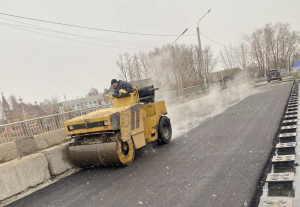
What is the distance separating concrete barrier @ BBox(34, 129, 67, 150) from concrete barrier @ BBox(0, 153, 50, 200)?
0.67m

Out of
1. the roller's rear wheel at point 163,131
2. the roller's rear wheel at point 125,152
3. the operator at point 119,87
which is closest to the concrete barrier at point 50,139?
the operator at point 119,87

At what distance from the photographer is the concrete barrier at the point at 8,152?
5.48 meters

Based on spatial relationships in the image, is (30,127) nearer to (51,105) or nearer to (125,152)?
(125,152)

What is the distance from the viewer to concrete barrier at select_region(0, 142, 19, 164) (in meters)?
5.48

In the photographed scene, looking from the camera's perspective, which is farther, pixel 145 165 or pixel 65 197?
pixel 145 165

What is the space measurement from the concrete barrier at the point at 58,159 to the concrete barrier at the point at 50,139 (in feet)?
1.54

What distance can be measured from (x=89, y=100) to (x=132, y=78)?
1894 inches

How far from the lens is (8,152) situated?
5.60 metres

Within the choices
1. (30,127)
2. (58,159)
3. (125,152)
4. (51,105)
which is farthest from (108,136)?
(51,105)

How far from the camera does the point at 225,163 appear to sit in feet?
16.7

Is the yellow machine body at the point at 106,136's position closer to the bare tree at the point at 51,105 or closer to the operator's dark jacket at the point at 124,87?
the operator's dark jacket at the point at 124,87

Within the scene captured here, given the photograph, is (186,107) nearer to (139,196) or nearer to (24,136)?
(24,136)

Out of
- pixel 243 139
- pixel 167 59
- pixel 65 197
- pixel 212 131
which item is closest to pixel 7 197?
pixel 65 197

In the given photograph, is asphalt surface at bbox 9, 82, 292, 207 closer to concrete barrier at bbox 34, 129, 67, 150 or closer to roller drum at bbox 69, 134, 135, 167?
roller drum at bbox 69, 134, 135, 167
